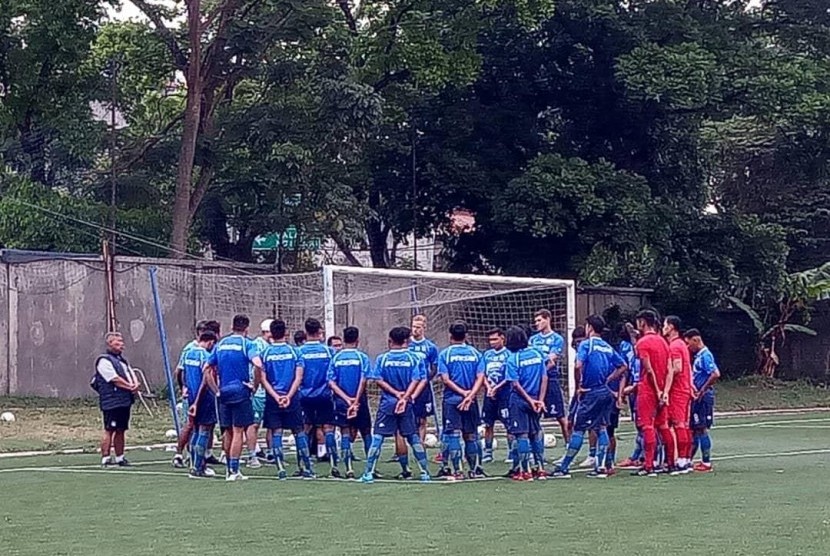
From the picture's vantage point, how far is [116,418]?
1659 cm

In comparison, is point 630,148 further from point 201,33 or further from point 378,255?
point 201,33

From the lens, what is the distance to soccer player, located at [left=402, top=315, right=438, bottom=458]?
1528 cm

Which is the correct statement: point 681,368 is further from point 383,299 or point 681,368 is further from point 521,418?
point 383,299

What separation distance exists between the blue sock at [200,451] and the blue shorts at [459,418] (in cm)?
278

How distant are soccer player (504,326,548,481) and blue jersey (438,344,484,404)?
36cm

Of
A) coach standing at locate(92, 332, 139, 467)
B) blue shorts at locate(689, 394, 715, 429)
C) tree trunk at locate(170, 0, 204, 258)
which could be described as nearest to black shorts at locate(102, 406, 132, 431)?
coach standing at locate(92, 332, 139, 467)

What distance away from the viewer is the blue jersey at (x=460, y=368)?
50.1ft

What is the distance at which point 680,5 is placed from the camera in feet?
107

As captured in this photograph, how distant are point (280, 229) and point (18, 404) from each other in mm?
7876

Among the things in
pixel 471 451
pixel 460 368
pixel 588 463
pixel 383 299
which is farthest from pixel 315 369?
pixel 383 299

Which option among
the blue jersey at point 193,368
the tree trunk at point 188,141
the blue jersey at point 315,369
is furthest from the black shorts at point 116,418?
the tree trunk at point 188,141

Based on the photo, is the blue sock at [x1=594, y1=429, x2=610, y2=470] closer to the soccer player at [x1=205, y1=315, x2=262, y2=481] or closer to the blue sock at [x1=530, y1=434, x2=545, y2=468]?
the blue sock at [x1=530, y1=434, x2=545, y2=468]

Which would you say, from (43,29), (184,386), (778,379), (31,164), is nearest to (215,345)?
(184,386)

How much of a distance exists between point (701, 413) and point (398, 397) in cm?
398
